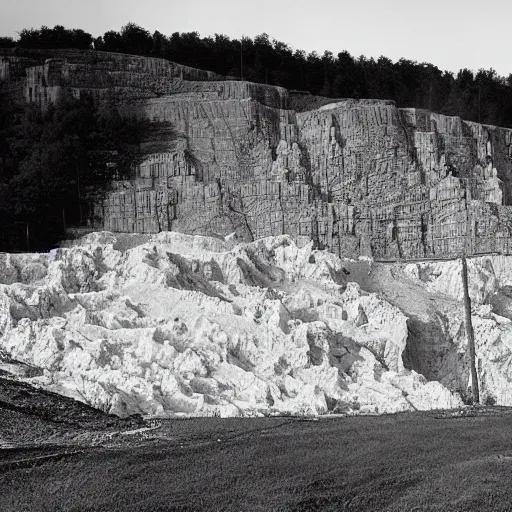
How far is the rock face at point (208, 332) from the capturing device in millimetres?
19703

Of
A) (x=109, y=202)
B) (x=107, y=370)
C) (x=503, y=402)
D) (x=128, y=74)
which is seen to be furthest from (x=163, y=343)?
(x=128, y=74)

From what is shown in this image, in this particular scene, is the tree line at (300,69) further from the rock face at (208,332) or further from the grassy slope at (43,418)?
the grassy slope at (43,418)

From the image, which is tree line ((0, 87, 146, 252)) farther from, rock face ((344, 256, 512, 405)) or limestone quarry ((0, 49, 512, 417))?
rock face ((344, 256, 512, 405))

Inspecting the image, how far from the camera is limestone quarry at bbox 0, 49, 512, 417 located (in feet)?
67.1

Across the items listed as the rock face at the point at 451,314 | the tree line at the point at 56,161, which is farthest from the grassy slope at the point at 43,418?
the tree line at the point at 56,161

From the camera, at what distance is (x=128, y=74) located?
3338 centimetres

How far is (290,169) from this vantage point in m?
30.6

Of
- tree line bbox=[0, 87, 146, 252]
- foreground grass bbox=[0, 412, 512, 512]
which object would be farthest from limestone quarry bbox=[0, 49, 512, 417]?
foreground grass bbox=[0, 412, 512, 512]

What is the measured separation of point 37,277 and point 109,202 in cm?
608

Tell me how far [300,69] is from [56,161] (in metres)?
16.6

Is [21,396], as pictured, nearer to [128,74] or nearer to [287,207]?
[287,207]

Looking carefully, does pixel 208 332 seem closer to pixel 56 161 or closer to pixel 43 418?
pixel 43 418

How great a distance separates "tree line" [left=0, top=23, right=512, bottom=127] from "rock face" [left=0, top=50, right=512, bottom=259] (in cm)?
733

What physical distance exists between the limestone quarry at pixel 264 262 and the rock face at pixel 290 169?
0.16 ft
